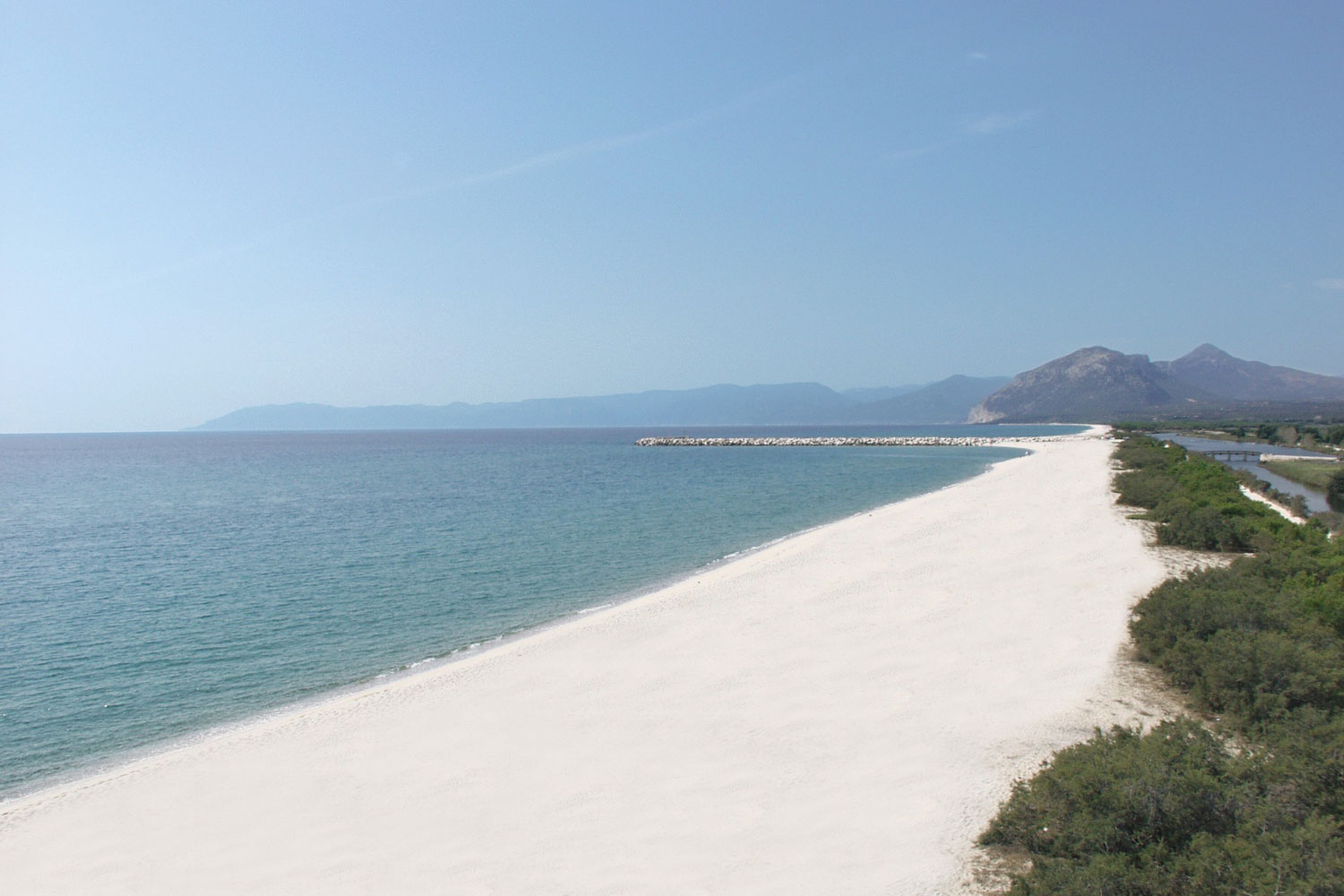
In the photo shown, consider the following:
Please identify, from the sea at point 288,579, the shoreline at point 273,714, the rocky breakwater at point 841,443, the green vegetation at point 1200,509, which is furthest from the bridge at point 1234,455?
the shoreline at point 273,714

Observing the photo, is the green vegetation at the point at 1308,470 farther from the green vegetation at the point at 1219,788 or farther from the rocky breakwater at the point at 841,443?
the rocky breakwater at the point at 841,443

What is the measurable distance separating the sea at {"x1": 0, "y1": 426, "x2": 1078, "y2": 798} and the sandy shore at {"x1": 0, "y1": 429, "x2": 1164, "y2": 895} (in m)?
1.97

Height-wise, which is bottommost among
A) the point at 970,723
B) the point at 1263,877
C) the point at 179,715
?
the point at 179,715

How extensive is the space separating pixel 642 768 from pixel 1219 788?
559 centimetres

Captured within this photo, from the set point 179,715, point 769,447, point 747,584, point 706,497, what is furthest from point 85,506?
point 769,447

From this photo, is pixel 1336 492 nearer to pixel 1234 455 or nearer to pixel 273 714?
pixel 1234 455

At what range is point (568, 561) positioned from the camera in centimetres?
2416

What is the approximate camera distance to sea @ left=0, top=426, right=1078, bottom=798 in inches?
513

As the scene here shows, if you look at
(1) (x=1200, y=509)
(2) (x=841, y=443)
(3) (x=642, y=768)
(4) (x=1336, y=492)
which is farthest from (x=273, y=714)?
(2) (x=841, y=443)

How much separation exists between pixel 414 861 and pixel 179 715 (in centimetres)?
771

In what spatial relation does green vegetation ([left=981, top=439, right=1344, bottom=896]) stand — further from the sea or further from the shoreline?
the sea

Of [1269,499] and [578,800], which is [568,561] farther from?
[1269,499]

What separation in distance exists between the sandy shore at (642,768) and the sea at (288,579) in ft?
6.46

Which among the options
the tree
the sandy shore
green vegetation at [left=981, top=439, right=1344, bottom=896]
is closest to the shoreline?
the sandy shore
